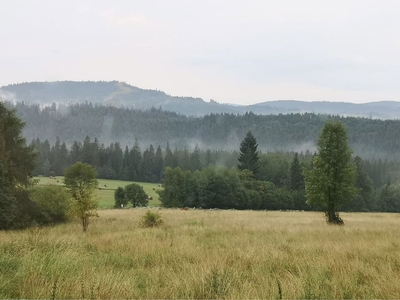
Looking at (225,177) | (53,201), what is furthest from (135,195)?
(53,201)

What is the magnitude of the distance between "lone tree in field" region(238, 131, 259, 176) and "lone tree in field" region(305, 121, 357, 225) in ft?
226

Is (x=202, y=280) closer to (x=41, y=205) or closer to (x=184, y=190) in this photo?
(x=41, y=205)

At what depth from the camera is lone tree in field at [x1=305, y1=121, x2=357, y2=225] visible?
87.9ft

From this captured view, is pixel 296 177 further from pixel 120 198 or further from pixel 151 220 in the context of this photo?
pixel 151 220

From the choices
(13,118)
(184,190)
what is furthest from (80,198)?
(184,190)

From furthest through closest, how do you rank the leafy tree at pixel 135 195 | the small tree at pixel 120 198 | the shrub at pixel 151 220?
the leafy tree at pixel 135 195 < the small tree at pixel 120 198 < the shrub at pixel 151 220

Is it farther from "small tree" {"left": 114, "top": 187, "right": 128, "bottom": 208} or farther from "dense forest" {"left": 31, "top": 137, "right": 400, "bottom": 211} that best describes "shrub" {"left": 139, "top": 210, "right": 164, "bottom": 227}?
"small tree" {"left": 114, "top": 187, "right": 128, "bottom": 208}

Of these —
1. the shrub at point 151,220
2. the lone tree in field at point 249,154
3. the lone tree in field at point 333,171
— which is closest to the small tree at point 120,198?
the lone tree in field at point 249,154

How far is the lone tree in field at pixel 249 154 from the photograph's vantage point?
96438mm

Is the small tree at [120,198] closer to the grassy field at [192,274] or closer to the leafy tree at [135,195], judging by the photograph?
the leafy tree at [135,195]

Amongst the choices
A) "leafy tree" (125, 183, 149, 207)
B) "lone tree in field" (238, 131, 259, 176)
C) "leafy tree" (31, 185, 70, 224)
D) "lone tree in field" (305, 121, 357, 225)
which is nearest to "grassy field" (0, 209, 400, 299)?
"lone tree in field" (305, 121, 357, 225)

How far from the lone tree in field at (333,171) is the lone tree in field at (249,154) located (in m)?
69.0

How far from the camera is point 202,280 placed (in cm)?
551

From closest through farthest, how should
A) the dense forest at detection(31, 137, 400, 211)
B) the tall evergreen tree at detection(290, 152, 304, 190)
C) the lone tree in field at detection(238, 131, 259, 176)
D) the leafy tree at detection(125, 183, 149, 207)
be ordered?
1. the leafy tree at detection(125, 183, 149, 207)
2. the dense forest at detection(31, 137, 400, 211)
3. the lone tree in field at detection(238, 131, 259, 176)
4. the tall evergreen tree at detection(290, 152, 304, 190)
